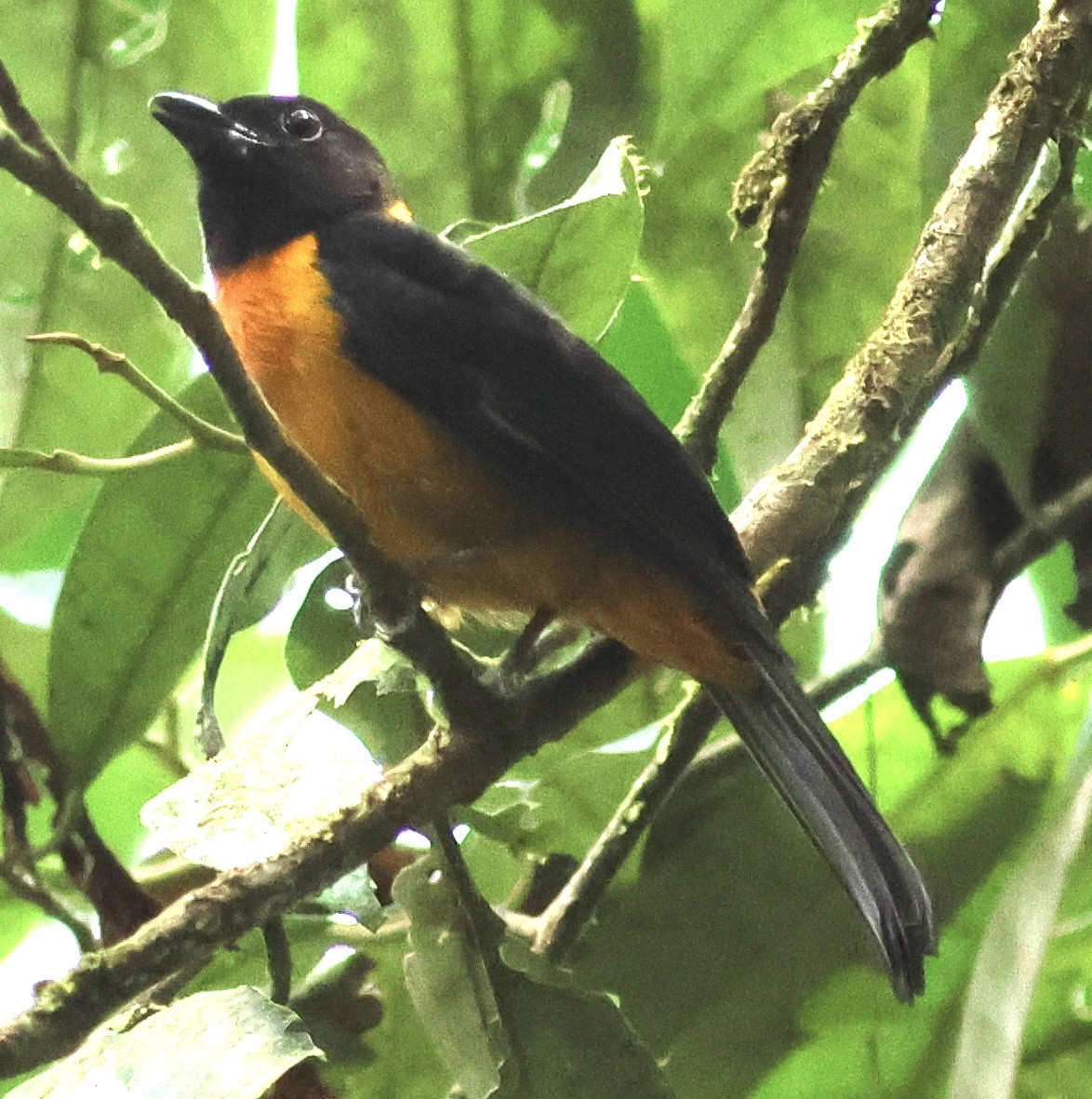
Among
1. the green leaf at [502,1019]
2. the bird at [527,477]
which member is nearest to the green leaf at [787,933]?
the bird at [527,477]

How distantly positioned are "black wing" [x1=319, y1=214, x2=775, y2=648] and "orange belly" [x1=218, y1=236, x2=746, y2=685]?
2 cm

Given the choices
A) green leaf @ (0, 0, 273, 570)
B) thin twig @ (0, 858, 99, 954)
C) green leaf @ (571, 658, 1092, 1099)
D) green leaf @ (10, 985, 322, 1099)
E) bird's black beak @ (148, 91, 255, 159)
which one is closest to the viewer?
green leaf @ (10, 985, 322, 1099)

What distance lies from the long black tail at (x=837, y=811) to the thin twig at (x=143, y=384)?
0.52m

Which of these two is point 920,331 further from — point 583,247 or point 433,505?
point 433,505

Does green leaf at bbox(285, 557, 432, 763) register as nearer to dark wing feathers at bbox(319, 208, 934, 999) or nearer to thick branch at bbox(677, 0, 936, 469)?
dark wing feathers at bbox(319, 208, 934, 999)

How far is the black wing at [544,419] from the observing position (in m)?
1.30

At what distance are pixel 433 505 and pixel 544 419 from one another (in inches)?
5.1

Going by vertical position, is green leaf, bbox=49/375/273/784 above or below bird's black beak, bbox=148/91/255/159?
below

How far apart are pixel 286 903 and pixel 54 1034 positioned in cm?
18

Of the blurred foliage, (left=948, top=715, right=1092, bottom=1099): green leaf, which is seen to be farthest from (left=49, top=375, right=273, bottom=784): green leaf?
(left=948, top=715, right=1092, bottom=1099): green leaf

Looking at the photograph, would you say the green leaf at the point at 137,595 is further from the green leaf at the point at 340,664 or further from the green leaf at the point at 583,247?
the green leaf at the point at 583,247

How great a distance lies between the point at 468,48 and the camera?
1637mm

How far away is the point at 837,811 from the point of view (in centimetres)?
129

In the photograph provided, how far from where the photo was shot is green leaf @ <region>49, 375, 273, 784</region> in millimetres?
1407
